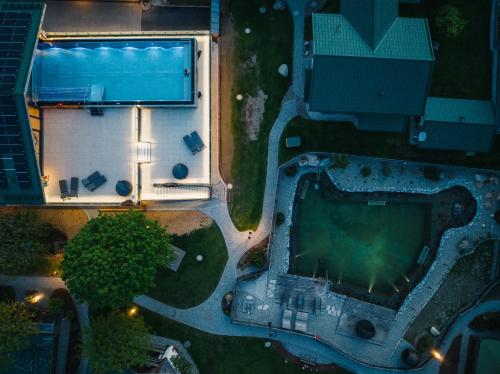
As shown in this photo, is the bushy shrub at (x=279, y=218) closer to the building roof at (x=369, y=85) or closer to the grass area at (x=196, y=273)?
the grass area at (x=196, y=273)

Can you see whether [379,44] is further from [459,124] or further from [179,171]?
[179,171]

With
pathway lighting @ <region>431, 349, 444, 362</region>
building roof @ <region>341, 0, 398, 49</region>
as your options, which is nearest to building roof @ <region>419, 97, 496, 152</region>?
building roof @ <region>341, 0, 398, 49</region>

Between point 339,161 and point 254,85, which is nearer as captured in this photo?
A: point 339,161

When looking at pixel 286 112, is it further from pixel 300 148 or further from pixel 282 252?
pixel 282 252

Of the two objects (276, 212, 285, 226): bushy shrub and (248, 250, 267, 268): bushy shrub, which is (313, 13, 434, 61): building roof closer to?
(276, 212, 285, 226): bushy shrub

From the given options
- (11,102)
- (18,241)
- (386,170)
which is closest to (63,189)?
(18,241)

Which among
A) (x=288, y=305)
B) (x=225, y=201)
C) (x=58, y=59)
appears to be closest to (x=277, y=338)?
(x=288, y=305)

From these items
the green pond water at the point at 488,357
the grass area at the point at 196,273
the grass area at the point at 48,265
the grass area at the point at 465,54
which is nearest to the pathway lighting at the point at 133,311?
the grass area at the point at 196,273
